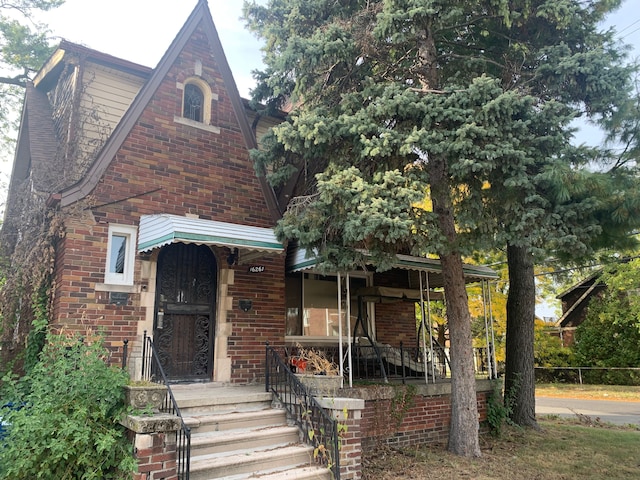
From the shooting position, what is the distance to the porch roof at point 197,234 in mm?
7227

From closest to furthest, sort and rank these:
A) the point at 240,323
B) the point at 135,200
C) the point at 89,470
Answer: the point at 89,470 → the point at 135,200 → the point at 240,323

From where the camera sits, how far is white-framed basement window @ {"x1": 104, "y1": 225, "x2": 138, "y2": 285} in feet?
26.1

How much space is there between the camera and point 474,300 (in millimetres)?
21516

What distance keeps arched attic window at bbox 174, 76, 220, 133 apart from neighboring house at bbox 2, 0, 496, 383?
2 cm

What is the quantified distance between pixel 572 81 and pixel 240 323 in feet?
22.4

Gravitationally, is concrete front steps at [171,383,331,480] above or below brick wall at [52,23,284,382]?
below

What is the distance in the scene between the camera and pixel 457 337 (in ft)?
26.3

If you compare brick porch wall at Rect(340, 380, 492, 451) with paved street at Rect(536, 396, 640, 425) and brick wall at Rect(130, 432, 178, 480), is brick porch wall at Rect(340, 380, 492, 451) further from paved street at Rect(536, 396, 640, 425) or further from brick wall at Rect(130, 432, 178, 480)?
paved street at Rect(536, 396, 640, 425)

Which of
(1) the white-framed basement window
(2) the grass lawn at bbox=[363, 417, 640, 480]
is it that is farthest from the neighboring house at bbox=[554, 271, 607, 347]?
(1) the white-framed basement window

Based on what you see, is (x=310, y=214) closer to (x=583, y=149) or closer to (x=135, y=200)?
(x=135, y=200)

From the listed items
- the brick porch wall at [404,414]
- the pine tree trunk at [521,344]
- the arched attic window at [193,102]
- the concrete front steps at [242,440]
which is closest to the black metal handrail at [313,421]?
the concrete front steps at [242,440]

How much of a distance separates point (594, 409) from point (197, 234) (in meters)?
15.3

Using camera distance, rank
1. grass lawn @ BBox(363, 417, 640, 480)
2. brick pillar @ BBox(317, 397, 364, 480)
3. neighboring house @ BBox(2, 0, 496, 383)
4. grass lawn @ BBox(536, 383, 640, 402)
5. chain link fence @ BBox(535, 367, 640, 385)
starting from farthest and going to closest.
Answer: chain link fence @ BBox(535, 367, 640, 385), grass lawn @ BBox(536, 383, 640, 402), neighboring house @ BBox(2, 0, 496, 383), grass lawn @ BBox(363, 417, 640, 480), brick pillar @ BBox(317, 397, 364, 480)

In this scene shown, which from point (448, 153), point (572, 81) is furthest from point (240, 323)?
point (572, 81)
